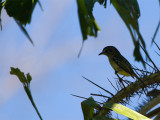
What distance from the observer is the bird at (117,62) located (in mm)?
5450

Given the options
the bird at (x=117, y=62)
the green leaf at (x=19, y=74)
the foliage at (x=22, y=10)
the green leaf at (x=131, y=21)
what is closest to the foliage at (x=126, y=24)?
the green leaf at (x=131, y=21)

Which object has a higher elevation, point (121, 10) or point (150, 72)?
point (150, 72)

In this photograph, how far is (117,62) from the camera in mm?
6094

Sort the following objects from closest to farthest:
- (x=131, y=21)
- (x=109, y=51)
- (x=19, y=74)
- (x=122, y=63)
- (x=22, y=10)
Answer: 1. (x=131, y=21)
2. (x=22, y=10)
3. (x=19, y=74)
4. (x=122, y=63)
5. (x=109, y=51)

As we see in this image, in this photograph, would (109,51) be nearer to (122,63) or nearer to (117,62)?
(117,62)

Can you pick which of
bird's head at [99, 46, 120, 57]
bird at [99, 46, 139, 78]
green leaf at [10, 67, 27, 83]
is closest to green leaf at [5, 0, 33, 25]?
green leaf at [10, 67, 27, 83]

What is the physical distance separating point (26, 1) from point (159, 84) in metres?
1.31

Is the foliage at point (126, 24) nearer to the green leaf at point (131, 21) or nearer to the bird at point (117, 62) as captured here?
the green leaf at point (131, 21)

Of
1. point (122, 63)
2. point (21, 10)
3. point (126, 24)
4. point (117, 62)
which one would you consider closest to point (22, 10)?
point (21, 10)

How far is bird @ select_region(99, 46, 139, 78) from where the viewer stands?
17.9 ft

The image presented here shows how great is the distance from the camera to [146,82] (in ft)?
8.84

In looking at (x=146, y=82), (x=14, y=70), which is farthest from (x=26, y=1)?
(x=146, y=82)

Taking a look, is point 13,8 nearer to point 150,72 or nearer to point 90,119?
point 90,119

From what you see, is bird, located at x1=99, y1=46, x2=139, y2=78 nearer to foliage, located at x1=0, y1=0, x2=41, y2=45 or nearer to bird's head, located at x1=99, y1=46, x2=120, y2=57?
bird's head, located at x1=99, y1=46, x2=120, y2=57
